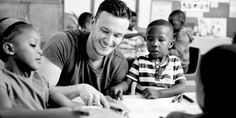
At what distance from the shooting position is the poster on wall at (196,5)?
610 centimetres

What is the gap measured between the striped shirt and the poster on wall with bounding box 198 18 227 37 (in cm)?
438

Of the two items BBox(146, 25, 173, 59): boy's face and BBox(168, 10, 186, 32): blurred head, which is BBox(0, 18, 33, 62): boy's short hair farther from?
BBox(168, 10, 186, 32): blurred head

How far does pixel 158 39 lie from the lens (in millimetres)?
2020

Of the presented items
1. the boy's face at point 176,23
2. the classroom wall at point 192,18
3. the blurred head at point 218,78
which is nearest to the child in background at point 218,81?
the blurred head at point 218,78

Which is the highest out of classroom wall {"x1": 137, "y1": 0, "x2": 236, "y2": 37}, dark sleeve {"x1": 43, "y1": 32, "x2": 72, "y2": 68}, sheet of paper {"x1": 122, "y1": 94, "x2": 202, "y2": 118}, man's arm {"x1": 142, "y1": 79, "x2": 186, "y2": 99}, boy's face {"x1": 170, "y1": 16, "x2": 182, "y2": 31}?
classroom wall {"x1": 137, "y1": 0, "x2": 236, "y2": 37}

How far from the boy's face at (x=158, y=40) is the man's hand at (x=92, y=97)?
725mm

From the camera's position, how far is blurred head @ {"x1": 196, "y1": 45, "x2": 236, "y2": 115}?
2.28 ft

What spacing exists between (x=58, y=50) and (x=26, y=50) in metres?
0.53

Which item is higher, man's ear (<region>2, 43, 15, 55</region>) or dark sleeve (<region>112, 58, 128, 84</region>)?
man's ear (<region>2, 43, 15, 55</region>)

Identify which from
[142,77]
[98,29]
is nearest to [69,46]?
[98,29]

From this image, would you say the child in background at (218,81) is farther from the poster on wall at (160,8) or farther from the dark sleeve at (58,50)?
the poster on wall at (160,8)

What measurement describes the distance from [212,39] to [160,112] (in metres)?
4.95

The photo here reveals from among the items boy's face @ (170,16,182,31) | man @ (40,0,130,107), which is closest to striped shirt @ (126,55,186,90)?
man @ (40,0,130,107)

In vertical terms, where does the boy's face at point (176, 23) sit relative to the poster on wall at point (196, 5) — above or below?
below
